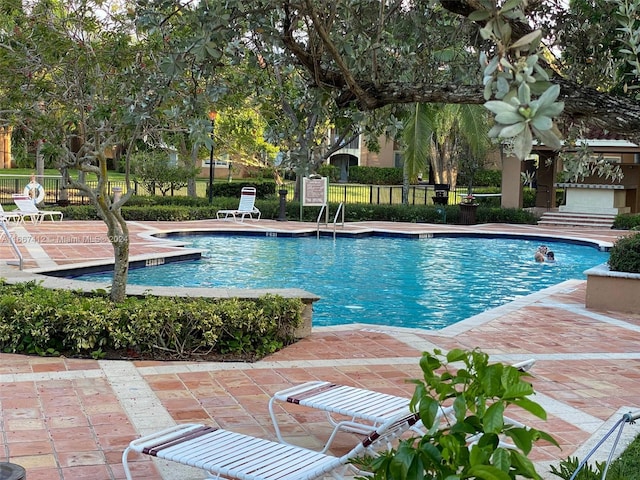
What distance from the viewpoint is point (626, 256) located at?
11789 millimetres

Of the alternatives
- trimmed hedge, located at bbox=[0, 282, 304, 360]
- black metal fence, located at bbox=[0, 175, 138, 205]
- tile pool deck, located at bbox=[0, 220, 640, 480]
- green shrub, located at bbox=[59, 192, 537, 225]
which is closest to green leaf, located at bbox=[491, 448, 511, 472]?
tile pool deck, located at bbox=[0, 220, 640, 480]

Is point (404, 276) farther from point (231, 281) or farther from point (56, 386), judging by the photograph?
point (56, 386)

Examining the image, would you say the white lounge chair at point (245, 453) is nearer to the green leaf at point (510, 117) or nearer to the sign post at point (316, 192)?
the green leaf at point (510, 117)

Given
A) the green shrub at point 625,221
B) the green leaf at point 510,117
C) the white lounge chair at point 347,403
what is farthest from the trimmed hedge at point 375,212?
the green leaf at point 510,117

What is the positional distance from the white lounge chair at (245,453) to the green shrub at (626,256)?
25.7 ft

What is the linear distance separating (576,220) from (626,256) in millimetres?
15614

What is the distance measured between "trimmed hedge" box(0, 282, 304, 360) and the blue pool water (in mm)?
3732

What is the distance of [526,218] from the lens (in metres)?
27.4

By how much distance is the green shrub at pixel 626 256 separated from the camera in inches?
462

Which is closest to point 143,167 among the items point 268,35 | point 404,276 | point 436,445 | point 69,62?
point 404,276

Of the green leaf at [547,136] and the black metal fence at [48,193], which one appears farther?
the black metal fence at [48,193]

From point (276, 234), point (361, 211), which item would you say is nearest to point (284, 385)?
point (276, 234)

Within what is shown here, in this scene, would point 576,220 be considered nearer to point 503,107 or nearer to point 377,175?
point 377,175

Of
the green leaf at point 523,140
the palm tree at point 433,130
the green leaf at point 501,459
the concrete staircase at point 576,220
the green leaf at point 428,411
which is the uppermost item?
the palm tree at point 433,130
